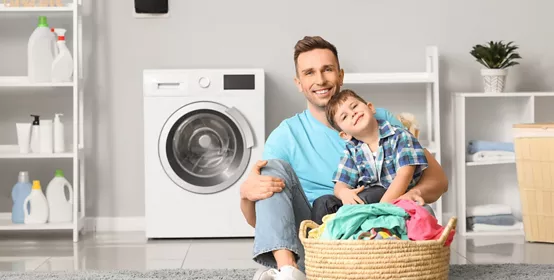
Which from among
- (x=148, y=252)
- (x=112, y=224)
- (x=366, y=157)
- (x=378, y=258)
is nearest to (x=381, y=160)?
(x=366, y=157)

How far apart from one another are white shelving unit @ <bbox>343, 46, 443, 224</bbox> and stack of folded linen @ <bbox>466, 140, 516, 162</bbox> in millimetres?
203

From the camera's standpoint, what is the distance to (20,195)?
15.3 feet

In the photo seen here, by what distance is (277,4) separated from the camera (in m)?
4.96

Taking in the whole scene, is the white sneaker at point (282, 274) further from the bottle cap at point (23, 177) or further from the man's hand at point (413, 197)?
the bottle cap at point (23, 177)

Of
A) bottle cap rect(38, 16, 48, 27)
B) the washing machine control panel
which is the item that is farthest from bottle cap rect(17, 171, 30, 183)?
the washing machine control panel

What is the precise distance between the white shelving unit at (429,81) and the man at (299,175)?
5.56 ft

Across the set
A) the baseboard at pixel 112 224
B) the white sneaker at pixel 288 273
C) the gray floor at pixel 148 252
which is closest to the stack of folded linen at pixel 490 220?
the gray floor at pixel 148 252

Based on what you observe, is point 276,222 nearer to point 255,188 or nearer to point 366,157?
point 255,188

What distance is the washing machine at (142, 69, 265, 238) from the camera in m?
4.59

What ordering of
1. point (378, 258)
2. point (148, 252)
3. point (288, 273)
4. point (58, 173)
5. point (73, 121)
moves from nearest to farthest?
1. point (378, 258)
2. point (288, 273)
3. point (148, 252)
4. point (58, 173)
5. point (73, 121)

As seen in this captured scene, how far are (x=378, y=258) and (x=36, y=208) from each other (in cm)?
265

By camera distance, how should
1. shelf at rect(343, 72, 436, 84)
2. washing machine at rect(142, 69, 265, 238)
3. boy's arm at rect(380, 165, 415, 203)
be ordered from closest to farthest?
boy's arm at rect(380, 165, 415, 203)
washing machine at rect(142, 69, 265, 238)
shelf at rect(343, 72, 436, 84)

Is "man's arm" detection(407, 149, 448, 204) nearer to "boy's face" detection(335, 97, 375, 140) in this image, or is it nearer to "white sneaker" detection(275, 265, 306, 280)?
"boy's face" detection(335, 97, 375, 140)

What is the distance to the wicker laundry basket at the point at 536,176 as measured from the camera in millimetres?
4273
